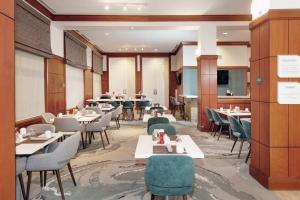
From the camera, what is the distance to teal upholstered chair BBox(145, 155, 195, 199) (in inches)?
113

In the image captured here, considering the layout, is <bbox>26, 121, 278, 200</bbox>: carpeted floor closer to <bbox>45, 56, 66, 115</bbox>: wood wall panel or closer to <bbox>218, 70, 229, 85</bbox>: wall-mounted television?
<bbox>45, 56, 66, 115</bbox>: wood wall panel

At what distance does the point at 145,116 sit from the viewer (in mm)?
6766

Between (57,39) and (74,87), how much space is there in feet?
9.83

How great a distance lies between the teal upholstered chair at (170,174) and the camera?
113 inches

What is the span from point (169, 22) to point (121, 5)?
196 centimetres

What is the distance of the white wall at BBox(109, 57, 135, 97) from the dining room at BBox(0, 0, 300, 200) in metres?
4.36

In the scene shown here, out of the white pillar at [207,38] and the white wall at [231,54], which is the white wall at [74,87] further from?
the white wall at [231,54]

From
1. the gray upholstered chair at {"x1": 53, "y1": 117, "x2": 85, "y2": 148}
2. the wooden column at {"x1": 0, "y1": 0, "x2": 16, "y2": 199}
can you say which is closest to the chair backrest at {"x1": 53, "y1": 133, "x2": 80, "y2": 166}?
the wooden column at {"x1": 0, "y1": 0, "x2": 16, "y2": 199}

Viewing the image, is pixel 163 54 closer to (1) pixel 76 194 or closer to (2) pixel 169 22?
(2) pixel 169 22

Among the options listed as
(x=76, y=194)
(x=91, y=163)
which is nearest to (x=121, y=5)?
(x=91, y=163)

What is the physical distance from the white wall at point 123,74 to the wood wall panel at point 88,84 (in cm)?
352

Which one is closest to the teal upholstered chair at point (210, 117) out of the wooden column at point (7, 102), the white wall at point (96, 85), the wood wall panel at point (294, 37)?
the wood wall panel at point (294, 37)

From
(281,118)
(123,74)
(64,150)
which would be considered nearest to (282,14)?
(281,118)

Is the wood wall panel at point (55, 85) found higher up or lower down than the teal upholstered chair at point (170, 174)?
higher up
